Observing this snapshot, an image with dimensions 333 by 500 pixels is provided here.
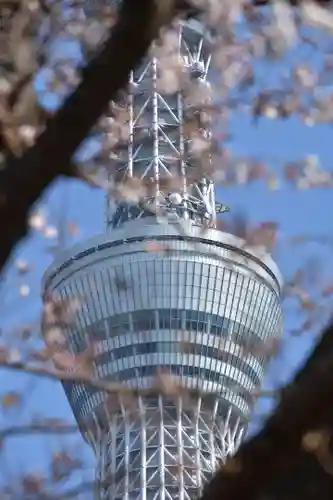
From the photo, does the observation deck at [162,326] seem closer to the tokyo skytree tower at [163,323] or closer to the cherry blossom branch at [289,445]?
the tokyo skytree tower at [163,323]

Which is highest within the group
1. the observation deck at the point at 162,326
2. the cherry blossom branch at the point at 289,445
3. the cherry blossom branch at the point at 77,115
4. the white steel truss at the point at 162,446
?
the observation deck at the point at 162,326

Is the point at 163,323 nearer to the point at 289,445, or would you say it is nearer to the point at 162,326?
the point at 162,326

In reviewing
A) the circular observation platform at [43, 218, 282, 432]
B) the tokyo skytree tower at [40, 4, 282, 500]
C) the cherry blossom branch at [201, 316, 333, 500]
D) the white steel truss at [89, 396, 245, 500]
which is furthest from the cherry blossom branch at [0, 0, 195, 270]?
the circular observation platform at [43, 218, 282, 432]

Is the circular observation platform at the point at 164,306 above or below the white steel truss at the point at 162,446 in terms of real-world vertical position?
above

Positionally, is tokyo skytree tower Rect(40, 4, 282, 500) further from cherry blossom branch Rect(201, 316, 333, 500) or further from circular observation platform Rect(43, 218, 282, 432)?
cherry blossom branch Rect(201, 316, 333, 500)

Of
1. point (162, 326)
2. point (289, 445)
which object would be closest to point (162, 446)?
point (162, 326)

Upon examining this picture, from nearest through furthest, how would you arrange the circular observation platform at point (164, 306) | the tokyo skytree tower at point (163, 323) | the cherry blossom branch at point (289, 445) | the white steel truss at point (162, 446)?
1. the cherry blossom branch at point (289, 445)
2. the white steel truss at point (162, 446)
3. the tokyo skytree tower at point (163, 323)
4. the circular observation platform at point (164, 306)

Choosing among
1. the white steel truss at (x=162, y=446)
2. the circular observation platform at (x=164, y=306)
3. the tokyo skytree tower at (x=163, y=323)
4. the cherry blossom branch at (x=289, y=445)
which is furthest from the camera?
the circular observation platform at (x=164, y=306)

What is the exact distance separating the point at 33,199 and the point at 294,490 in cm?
108

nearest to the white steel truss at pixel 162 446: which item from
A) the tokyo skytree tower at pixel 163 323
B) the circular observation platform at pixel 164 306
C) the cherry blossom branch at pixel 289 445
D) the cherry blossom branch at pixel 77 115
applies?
the tokyo skytree tower at pixel 163 323

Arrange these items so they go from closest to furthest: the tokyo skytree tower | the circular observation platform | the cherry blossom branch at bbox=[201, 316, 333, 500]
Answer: the cherry blossom branch at bbox=[201, 316, 333, 500], the tokyo skytree tower, the circular observation platform

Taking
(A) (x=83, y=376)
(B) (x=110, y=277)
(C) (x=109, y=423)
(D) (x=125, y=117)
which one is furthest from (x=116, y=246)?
(A) (x=83, y=376)

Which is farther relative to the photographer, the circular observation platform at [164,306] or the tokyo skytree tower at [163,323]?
the circular observation platform at [164,306]

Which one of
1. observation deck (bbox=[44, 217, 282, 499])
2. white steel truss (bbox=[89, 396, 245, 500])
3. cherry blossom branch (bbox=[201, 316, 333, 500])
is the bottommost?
cherry blossom branch (bbox=[201, 316, 333, 500])
